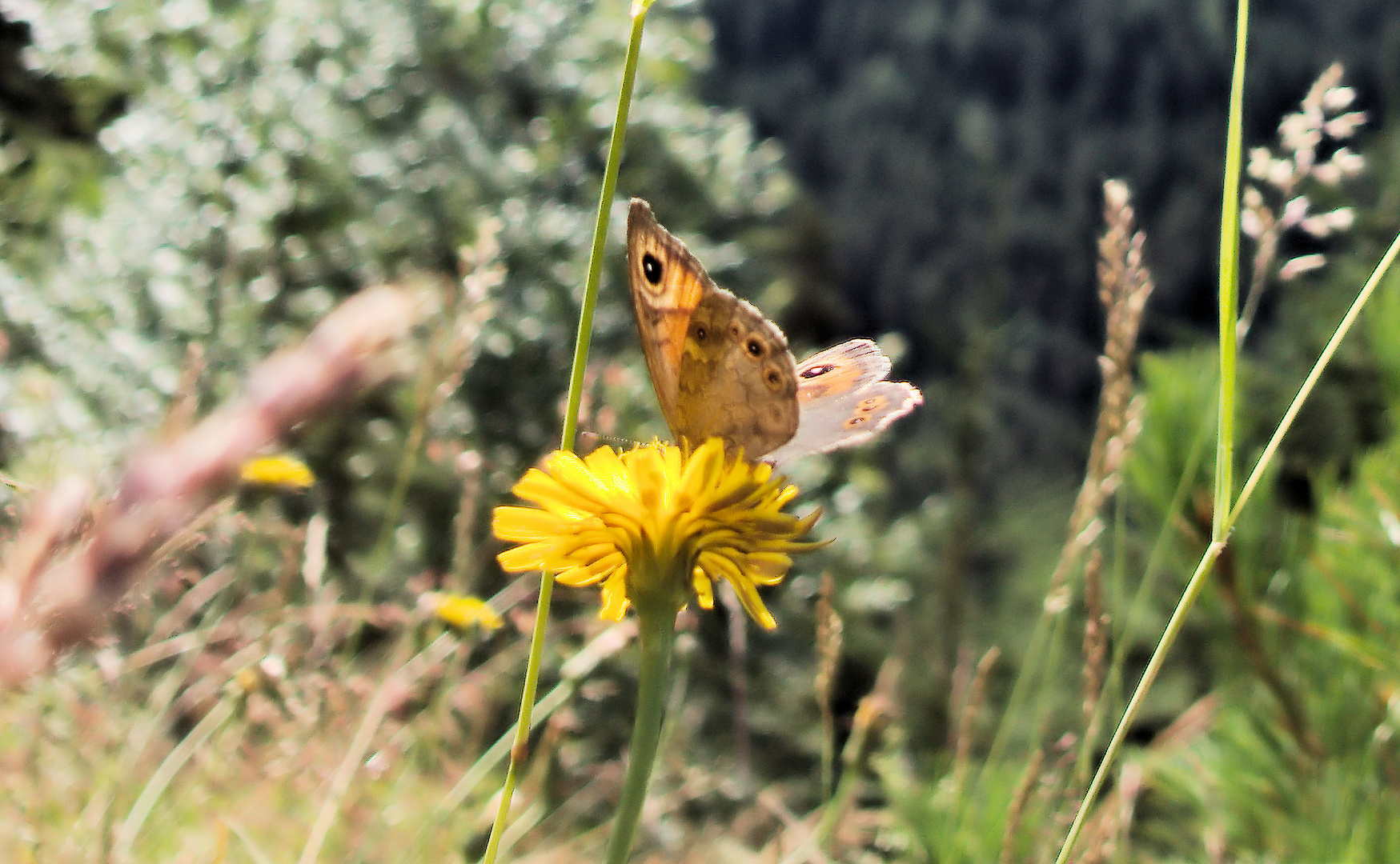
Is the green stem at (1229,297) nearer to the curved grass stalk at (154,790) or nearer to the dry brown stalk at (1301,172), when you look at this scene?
the dry brown stalk at (1301,172)

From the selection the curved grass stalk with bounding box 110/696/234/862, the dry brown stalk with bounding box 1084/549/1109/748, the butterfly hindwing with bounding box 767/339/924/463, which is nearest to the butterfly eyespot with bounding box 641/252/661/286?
the butterfly hindwing with bounding box 767/339/924/463

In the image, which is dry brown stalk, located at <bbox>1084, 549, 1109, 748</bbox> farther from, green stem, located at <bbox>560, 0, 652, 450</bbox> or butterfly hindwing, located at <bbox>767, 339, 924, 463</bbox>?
green stem, located at <bbox>560, 0, 652, 450</bbox>

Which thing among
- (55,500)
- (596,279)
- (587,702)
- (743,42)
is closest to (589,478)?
(596,279)

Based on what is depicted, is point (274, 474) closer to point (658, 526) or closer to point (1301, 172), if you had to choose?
point (658, 526)

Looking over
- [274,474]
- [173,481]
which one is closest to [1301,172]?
[173,481]

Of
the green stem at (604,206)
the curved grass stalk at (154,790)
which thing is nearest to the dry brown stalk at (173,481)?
the green stem at (604,206)

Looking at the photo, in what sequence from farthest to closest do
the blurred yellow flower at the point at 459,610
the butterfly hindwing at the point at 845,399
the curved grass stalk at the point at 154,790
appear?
the blurred yellow flower at the point at 459,610 → the curved grass stalk at the point at 154,790 → the butterfly hindwing at the point at 845,399
